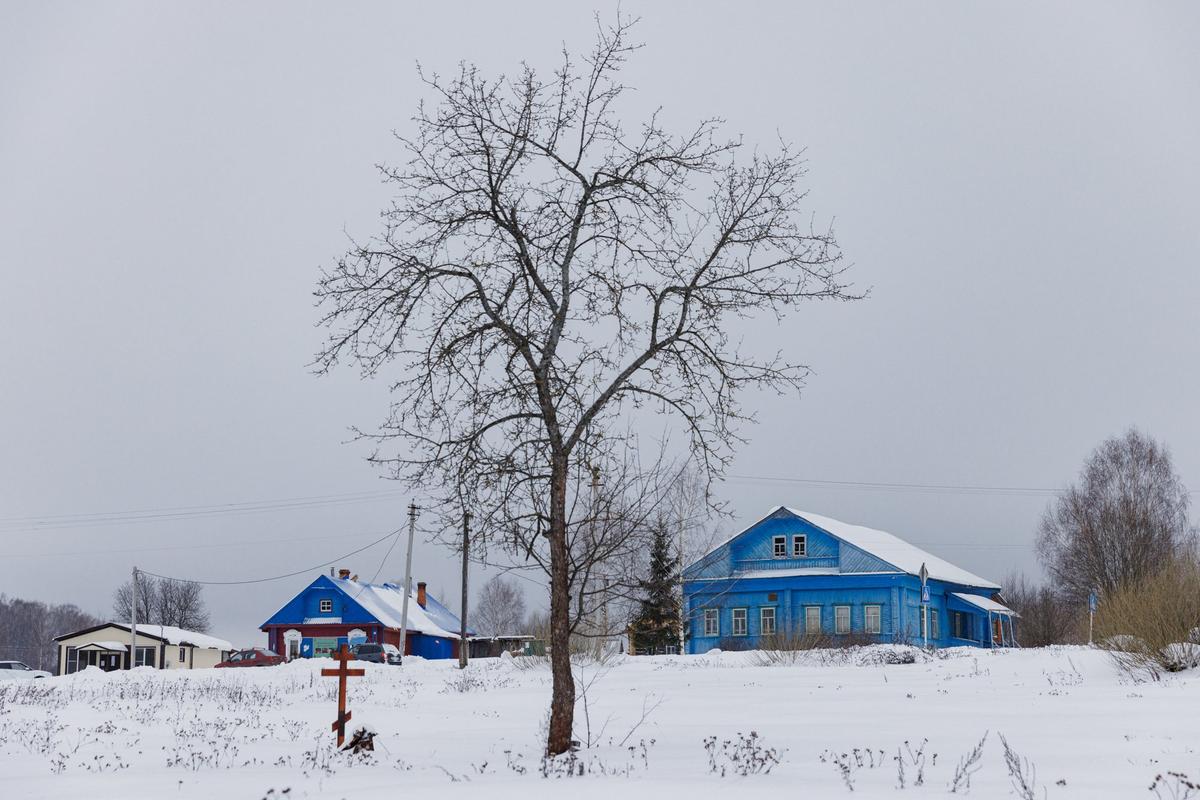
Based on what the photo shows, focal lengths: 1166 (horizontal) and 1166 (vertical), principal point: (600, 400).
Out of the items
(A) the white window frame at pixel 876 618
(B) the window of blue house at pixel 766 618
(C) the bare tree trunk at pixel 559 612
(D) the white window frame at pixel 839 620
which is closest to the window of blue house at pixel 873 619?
(A) the white window frame at pixel 876 618

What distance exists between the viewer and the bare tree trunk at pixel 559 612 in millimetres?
11867

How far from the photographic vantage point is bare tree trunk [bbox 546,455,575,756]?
1187 centimetres

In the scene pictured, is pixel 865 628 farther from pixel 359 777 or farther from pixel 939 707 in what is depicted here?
pixel 359 777

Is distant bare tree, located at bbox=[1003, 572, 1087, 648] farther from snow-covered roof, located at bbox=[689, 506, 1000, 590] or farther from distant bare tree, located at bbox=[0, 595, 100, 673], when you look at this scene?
distant bare tree, located at bbox=[0, 595, 100, 673]

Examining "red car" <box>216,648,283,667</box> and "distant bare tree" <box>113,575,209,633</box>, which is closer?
"red car" <box>216,648,283,667</box>

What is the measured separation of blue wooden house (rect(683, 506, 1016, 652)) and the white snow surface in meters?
0.10

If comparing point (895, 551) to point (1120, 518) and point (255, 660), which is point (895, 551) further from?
point (255, 660)

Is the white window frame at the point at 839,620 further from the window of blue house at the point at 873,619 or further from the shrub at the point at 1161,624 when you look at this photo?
the shrub at the point at 1161,624

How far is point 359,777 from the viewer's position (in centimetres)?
1113

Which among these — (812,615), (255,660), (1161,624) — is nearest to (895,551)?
(812,615)

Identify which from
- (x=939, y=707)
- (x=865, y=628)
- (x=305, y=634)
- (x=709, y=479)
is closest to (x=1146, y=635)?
(x=939, y=707)

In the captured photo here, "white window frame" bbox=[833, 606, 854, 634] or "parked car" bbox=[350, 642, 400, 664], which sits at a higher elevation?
"white window frame" bbox=[833, 606, 854, 634]

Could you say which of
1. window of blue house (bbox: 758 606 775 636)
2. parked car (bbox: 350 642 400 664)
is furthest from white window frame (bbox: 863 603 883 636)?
parked car (bbox: 350 642 400 664)

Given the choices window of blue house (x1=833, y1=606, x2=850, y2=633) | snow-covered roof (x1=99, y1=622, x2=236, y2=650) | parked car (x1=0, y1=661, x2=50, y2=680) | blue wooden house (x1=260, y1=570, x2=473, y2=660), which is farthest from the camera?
snow-covered roof (x1=99, y1=622, x2=236, y2=650)
